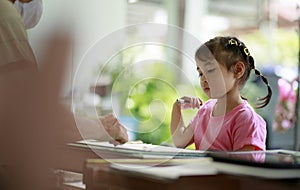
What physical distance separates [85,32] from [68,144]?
0.32ft

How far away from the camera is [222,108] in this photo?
0.53m

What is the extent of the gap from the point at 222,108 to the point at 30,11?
8.5 inches

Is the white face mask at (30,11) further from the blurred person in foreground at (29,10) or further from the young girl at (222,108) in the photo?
the young girl at (222,108)

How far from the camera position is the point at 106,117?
1.34 ft

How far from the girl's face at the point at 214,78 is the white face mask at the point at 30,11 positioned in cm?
15

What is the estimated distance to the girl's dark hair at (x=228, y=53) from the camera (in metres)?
0.48

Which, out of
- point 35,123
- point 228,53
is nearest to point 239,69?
point 228,53

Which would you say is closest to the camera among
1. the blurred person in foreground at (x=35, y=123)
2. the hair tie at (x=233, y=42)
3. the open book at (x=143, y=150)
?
the blurred person in foreground at (x=35, y=123)

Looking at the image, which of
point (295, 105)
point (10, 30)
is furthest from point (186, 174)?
point (295, 105)

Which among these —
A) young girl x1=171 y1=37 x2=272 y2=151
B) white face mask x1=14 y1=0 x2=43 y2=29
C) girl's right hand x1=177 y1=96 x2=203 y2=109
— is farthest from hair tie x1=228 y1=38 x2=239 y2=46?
white face mask x1=14 y1=0 x2=43 y2=29

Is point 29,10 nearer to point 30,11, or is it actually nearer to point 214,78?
point 30,11

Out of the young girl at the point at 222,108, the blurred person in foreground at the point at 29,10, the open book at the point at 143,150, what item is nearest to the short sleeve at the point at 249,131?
the young girl at the point at 222,108

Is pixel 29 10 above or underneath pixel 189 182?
above

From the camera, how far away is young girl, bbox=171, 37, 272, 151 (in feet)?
1.56
